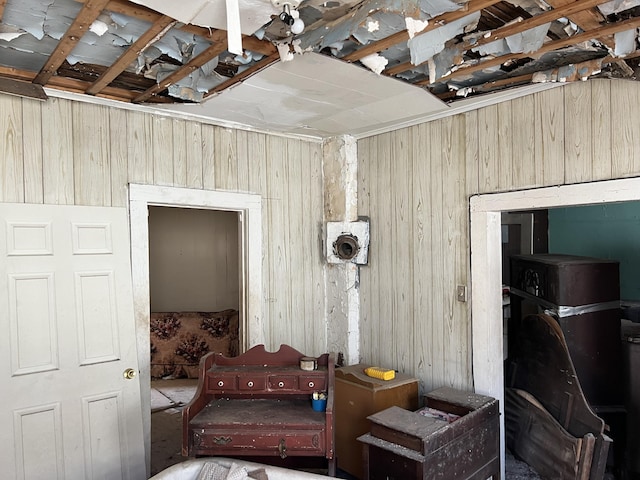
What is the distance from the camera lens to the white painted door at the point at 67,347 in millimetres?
2314

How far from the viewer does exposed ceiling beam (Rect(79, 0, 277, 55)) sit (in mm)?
1634

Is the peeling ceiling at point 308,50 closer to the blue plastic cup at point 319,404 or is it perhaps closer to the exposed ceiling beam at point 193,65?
the exposed ceiling beam at point 193,65

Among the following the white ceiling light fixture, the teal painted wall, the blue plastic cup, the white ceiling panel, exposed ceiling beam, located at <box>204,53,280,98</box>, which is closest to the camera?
the white ceiling light fixture

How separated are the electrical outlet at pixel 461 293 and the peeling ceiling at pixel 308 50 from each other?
1158mm

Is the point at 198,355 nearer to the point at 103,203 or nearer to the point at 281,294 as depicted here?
the point at 281,294

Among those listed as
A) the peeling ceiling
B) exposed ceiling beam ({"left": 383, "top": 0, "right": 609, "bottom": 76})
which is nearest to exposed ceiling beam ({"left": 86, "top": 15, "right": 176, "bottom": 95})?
the peeling ceiling

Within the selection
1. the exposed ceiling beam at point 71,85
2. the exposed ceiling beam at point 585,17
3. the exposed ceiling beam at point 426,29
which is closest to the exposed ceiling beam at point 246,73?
the exposed ceiling beam at point 426,29

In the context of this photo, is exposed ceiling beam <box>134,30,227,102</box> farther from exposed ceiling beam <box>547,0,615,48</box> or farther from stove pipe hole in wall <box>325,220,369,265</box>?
stove pipe hole in wall <box>325,220,369,265</box>

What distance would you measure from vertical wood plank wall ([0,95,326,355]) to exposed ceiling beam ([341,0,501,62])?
1347 millimetres

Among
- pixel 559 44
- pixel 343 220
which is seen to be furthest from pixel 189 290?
pixel 559 44

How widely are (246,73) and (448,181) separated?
149cm

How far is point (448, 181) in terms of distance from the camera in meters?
2.99

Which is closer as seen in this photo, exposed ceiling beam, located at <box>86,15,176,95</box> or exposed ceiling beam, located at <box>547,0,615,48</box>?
exposed ceiling beam, located at <box>547,0,615,48</box>

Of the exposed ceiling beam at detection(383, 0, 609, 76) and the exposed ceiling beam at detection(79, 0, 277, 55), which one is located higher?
the exposed ceiling beam at detection(79, 0, 277, 55)
